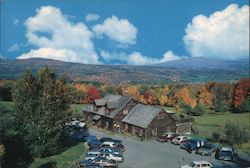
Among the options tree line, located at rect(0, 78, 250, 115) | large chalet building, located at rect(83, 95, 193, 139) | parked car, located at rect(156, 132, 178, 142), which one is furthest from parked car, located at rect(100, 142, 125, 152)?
tree line, located at rect(0, 78, 250, 115)

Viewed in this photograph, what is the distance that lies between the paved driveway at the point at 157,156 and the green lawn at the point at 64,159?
588 centimetres

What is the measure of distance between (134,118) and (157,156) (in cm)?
1849

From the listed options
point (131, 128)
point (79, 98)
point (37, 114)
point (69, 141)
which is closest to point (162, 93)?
point (79, 98)

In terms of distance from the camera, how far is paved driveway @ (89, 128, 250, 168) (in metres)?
39.1

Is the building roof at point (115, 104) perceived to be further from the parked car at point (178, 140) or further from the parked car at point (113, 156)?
the parked car at point (113, 156)

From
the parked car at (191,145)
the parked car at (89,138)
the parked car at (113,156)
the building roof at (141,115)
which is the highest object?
the building roof at (141,115)

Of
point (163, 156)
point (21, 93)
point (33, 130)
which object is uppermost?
point (21, 93)

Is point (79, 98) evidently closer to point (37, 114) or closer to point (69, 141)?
point (69, 141)

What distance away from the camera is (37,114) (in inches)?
1688

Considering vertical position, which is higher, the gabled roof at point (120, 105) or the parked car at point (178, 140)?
the gabled roof at point (120, 105)

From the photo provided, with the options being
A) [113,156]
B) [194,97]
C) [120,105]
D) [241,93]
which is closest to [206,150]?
[113,156]

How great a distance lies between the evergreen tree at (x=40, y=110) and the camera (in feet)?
138

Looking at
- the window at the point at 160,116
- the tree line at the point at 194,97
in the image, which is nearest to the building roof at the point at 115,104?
the window at the point at 160,116

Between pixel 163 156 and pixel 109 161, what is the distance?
924cm
